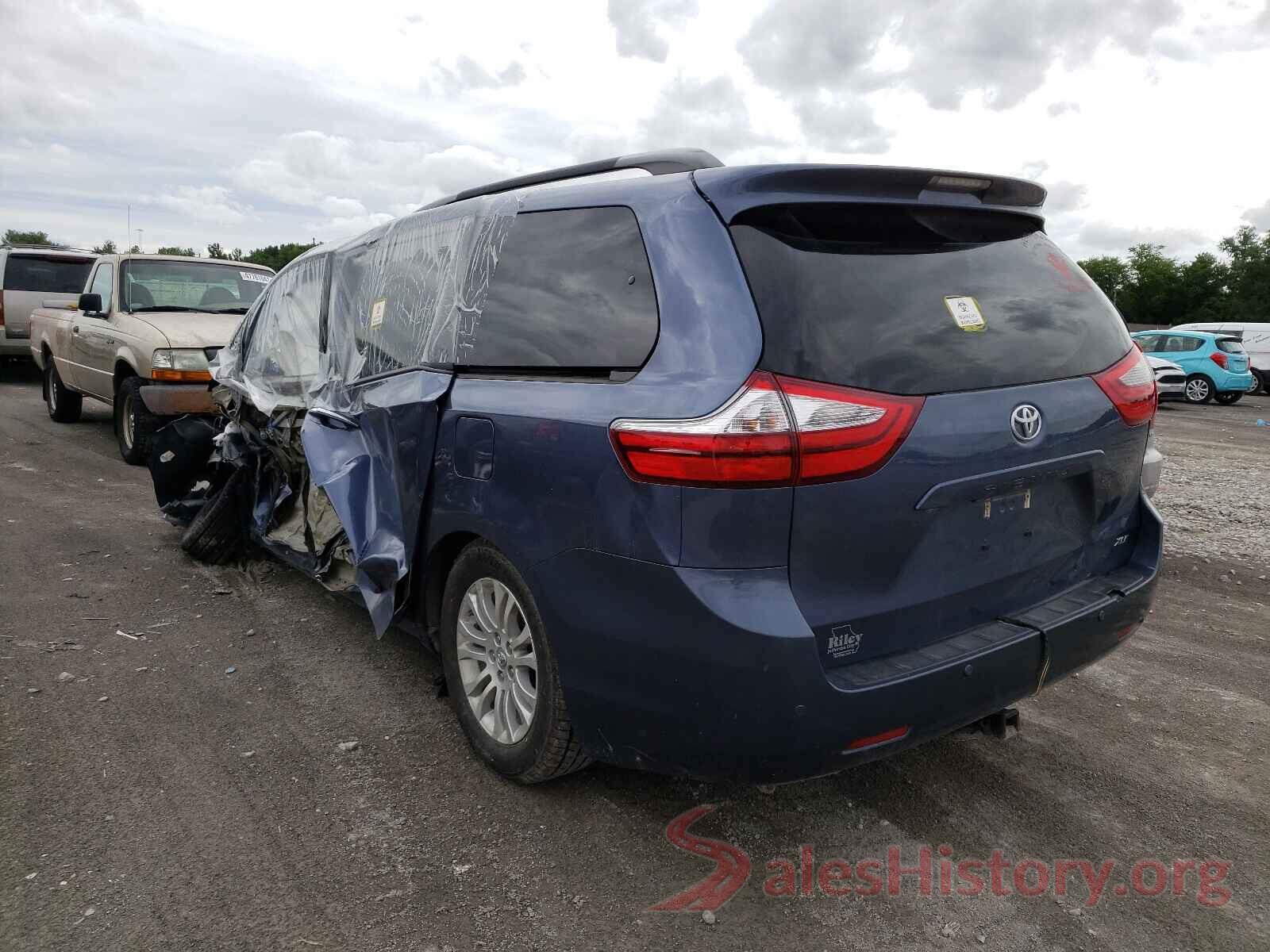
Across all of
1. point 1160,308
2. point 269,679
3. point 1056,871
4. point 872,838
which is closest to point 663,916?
point 872,838

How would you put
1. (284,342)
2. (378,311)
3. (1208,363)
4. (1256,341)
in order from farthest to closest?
(1256,341), (1208,363), (284,342), (378,311)

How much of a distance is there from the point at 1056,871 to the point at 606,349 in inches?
76.0

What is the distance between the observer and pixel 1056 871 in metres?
→ 2.60

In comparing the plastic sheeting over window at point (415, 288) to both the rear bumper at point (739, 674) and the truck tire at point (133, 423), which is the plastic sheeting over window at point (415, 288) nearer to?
the rear bumper at point (739, 674)

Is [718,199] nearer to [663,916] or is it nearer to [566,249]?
[566,249]

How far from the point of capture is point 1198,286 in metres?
58.6

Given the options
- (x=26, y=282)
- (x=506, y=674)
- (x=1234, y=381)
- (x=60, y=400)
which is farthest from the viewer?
(x=1234, y=381)

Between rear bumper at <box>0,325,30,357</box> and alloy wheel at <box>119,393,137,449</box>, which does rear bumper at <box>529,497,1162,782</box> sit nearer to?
alloy wheel at <box>119,393,137,449</box>

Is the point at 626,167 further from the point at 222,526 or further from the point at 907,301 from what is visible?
the point at 222,526

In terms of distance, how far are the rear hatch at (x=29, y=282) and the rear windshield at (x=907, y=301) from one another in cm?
1421

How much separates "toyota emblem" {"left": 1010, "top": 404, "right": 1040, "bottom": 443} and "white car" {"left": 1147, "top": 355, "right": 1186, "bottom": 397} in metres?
19.6

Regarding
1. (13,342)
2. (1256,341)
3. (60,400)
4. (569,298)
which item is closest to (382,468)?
(569,298)

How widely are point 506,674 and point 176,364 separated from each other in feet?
20.5

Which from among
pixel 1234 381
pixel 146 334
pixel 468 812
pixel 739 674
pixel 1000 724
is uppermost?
pixel 146 334
